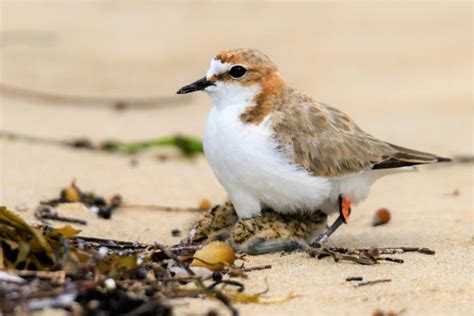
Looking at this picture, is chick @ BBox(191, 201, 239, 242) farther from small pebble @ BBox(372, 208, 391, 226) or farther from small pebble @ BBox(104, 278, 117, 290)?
small pebble @ BBox(104, 278, 117, 290)

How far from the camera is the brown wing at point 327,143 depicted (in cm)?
505

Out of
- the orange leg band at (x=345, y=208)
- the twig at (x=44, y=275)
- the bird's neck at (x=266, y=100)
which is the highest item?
the bird's neck at (x=266, y=100)

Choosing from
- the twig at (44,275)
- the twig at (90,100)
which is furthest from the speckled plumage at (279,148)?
the twig at (90,100)

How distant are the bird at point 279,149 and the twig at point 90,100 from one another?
5.45 m

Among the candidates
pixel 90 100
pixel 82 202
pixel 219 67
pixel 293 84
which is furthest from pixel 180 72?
pixel 219 67

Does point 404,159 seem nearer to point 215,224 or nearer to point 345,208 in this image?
point 345,208

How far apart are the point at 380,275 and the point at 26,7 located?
10935 millimetres

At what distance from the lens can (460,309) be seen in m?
3.99

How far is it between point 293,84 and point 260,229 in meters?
6.90


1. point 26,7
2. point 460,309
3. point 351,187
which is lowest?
point 460,309

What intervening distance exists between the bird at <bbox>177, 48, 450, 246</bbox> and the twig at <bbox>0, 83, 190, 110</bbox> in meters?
5.45

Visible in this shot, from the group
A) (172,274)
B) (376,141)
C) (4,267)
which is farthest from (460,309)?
(4,267)

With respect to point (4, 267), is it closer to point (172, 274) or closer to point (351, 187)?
point (172, 274)

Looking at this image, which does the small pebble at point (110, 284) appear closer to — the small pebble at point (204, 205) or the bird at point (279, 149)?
the bird at point (279, 149)
